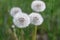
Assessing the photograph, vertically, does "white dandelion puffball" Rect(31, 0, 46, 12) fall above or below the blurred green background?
above

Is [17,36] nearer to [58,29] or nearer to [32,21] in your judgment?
[32,21]

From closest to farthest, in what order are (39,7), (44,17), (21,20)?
(21,20)
(39,7)
(44,17)

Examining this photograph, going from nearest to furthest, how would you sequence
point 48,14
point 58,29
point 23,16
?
point 23,16 < point 48,14 < point 58,29

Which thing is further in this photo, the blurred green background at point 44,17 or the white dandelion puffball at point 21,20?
the blurred green background at point 44,17

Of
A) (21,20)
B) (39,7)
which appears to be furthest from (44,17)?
(21,20)

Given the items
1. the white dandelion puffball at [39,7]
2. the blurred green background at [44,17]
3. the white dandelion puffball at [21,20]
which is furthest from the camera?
the blurred green background at [44,17]

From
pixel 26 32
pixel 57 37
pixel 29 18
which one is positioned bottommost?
pixel 57 37

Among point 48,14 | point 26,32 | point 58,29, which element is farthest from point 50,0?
point 26,32

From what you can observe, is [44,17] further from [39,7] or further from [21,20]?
[21,20]
